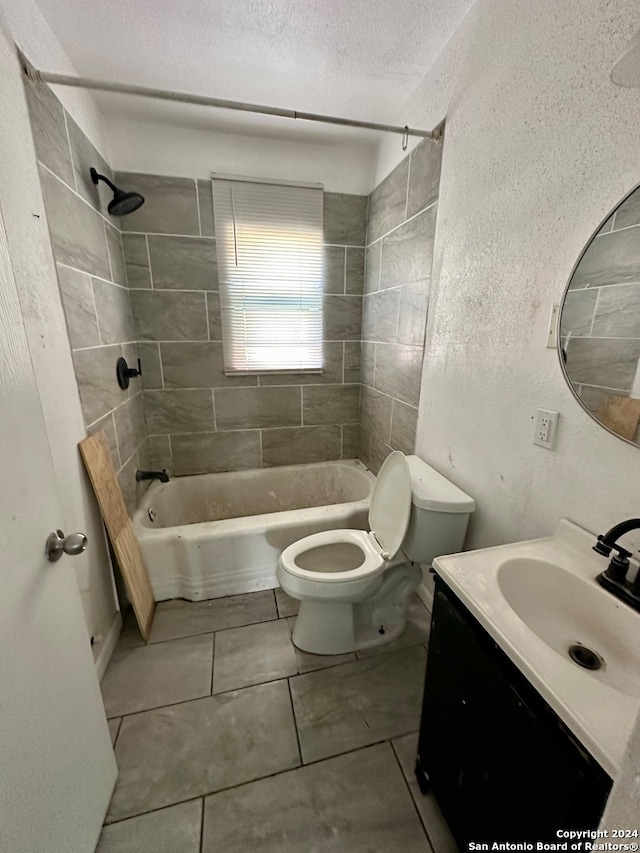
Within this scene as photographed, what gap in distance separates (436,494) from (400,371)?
798 millimetres

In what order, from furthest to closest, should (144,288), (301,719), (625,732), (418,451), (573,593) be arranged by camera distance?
(144,288)
(418,451)
(301,719)
(573,593)
(625,732)

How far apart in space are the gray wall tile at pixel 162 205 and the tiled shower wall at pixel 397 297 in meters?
1.13

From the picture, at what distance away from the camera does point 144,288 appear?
6.72 ft

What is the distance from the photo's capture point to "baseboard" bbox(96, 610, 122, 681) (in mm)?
1397

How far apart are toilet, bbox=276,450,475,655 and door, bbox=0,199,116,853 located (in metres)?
0.78

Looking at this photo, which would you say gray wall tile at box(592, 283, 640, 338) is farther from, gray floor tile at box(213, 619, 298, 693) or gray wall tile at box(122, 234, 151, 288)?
gray wall tile at box(122, 234, 151, 288)

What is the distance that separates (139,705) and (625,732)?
5.03 ft

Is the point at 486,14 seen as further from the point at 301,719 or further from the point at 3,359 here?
the point at 301,719

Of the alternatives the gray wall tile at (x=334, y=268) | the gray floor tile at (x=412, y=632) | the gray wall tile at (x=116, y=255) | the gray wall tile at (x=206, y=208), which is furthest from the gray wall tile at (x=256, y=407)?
the gray floor tile at (x=412, y=632)

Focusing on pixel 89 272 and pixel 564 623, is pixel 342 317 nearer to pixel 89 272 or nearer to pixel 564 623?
pixel 89 272

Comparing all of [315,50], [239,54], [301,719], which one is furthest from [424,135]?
[301,719]

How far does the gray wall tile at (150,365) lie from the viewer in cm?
214

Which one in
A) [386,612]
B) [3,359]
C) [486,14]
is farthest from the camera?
[386,612]

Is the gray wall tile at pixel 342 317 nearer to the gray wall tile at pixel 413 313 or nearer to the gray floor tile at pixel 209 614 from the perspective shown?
the gray wall tile at pixel 413 313
